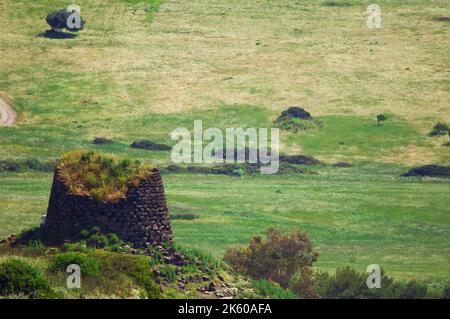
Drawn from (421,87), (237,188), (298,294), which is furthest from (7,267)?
(421,87)

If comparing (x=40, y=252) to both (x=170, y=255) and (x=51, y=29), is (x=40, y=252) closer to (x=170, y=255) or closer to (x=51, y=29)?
(x=170, y=255)

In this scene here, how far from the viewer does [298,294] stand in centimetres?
4128

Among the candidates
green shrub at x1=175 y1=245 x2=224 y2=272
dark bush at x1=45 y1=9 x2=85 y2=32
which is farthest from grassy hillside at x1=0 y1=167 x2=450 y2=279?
dark bush at x1=45 y1=9 x2=85 y2=32

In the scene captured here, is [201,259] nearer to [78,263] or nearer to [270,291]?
[270,291]

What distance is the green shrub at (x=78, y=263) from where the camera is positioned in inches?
1280

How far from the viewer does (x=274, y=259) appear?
45062 millimetres

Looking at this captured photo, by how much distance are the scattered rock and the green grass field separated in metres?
1.59

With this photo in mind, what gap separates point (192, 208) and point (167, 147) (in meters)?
30.4

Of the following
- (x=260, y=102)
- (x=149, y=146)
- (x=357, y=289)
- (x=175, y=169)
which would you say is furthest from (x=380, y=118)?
(x=357, y=289)

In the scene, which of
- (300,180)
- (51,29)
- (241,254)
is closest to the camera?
(241,254)

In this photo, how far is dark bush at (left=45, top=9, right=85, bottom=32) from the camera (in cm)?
13988

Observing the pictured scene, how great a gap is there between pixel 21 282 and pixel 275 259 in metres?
17.2

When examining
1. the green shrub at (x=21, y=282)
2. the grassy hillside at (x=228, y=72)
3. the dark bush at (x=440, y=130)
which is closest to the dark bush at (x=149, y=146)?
the grassy hillside at (x=228, y=72)

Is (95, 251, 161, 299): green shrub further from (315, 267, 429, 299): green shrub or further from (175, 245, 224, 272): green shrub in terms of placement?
(315, 267, 429, 299): green shrub
